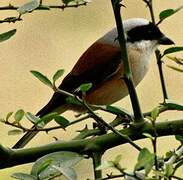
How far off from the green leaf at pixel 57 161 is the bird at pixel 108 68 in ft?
3.75

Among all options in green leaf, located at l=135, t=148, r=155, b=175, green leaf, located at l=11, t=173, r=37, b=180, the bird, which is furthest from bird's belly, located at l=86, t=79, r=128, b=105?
green leaf, located at l=135, t=148, r=155, b=175

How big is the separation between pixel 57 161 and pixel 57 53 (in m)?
3.49

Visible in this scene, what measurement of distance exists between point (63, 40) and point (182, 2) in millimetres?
1220

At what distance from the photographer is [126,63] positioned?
1.03 m

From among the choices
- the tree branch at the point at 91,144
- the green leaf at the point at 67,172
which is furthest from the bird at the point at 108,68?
the green leaf at the point at 67,172

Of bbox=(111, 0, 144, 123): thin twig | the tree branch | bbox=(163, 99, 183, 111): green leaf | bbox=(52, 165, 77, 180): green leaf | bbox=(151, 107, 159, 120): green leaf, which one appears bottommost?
the tree branch

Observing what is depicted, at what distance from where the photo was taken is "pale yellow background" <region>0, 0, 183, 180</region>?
3883 mm

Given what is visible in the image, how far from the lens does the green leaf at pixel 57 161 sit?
3.20ft

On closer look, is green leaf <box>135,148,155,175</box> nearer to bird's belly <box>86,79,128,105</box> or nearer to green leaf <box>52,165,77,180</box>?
green leaf <box>52,165,77,180</box>

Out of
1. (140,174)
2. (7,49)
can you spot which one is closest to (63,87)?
(140,174)

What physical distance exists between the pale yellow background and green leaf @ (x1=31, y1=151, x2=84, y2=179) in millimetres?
2386

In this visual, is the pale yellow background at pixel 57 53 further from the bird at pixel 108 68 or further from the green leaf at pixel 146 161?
the green leaf at pixel 146 161

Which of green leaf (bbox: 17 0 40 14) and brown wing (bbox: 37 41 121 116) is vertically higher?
green leaf (bbox: 17 0 40 14)

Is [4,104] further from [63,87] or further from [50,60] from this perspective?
[63,87]
